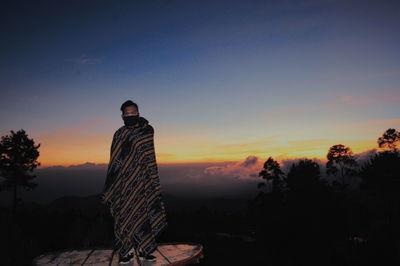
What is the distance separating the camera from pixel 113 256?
4.68 m

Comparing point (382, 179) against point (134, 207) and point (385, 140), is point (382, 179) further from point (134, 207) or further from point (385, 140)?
point (134, 207)

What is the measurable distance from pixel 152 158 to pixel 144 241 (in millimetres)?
1328

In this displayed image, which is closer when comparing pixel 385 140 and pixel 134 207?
pixel 134 207

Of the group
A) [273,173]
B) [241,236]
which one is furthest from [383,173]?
[241,236]

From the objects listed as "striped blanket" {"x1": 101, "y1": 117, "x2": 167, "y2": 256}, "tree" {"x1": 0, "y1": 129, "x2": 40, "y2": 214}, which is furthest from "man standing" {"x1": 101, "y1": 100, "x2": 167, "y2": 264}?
"tree" {"x1": 0, "y1": 129, "x2": 40, "y2": 214}

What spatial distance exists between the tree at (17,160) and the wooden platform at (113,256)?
32.2 metres

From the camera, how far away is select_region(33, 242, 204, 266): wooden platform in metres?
4.08

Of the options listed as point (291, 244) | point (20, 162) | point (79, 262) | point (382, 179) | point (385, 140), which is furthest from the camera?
point (385, 140)

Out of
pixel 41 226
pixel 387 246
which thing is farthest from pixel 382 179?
pixel 41 226

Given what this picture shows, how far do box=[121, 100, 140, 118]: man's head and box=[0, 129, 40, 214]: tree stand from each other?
33.5 meters

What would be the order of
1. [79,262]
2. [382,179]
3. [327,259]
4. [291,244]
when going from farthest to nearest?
[382,179], [291,244], [327,259], [79,262]

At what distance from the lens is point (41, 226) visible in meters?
10.0

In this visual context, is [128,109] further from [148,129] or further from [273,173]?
[273,173]

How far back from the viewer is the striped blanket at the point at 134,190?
4398 mm
